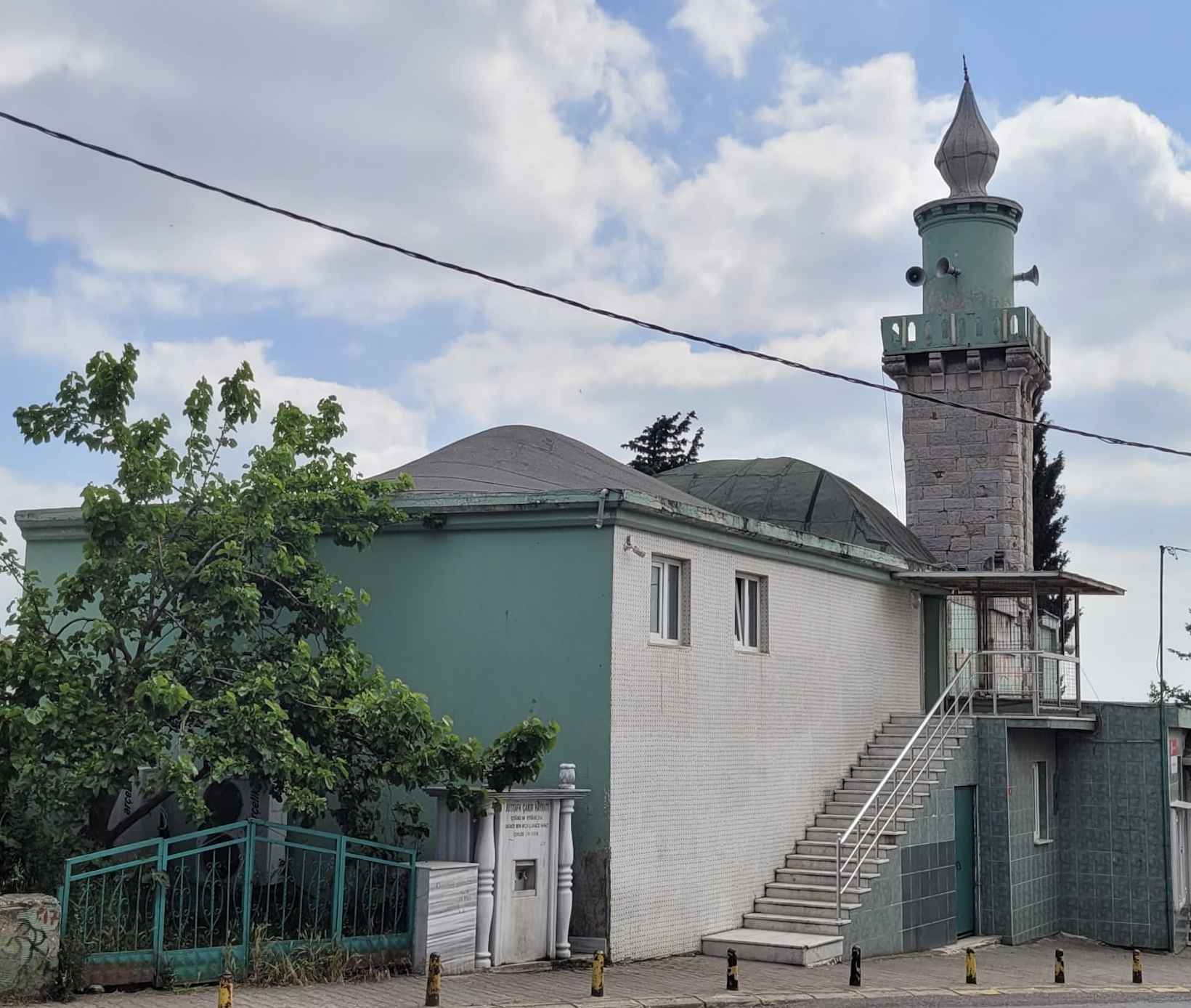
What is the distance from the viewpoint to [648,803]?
15.8m

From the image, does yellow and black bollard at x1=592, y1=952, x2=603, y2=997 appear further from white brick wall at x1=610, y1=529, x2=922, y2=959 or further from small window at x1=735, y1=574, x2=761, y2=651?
small window at x1=735, y1=574, x2=761, y2=651

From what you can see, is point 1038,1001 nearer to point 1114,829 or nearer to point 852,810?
point 852,810

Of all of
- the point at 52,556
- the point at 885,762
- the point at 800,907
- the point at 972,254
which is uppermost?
the point at 972,254

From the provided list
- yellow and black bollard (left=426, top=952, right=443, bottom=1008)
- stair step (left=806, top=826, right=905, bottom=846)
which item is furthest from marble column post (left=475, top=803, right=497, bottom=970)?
stair step (left=806, top=826, right=905, bottom=846)

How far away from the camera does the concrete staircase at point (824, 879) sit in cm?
1622

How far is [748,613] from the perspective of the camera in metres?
18.3

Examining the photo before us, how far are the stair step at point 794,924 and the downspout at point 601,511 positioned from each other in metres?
5.42

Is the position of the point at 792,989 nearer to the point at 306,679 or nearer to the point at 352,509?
the point at 306,679

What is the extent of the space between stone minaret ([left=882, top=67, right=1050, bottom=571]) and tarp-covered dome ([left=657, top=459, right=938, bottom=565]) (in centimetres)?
127

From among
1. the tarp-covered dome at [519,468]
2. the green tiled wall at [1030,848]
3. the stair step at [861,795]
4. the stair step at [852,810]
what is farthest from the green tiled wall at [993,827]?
the tarp-covered dome at [519,468]

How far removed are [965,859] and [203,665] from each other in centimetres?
1213

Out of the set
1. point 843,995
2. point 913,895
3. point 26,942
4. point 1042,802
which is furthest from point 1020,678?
point 26,942

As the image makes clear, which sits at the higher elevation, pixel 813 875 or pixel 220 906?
pixel 813 875

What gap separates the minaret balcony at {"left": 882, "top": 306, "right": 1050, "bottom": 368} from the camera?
3000cm
